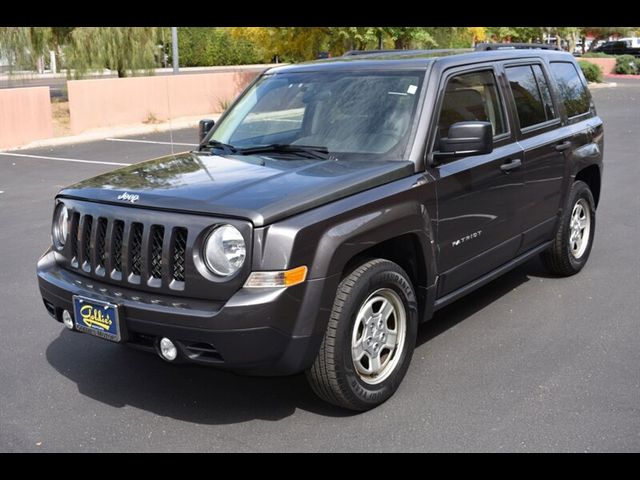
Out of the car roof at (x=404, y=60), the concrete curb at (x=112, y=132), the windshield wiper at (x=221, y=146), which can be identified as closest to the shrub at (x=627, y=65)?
the concrete curb at (x=112, y=132)

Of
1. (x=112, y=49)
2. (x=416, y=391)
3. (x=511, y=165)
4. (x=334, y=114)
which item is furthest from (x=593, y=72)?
(x=416, y=391)

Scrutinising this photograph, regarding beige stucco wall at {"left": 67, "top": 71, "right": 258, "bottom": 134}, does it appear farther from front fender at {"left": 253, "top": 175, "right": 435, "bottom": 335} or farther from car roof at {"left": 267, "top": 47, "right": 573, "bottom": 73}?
front fender at {"left": 253, "top": 175, "right": 435, "bottom": 335}

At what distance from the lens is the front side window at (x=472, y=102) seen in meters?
4.88

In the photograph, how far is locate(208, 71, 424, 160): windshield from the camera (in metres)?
4.69

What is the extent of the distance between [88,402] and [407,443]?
1.81m

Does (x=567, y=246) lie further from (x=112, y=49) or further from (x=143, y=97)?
(x=112, y=49)

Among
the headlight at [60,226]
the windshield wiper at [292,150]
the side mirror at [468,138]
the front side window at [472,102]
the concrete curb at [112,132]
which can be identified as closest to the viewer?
the headlight at [60,226]

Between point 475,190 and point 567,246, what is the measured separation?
185 cm

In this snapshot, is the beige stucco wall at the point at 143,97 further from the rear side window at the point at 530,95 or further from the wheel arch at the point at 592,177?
the rear side window at the point at 530,95

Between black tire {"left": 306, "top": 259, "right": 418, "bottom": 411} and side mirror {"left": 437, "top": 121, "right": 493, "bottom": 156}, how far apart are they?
81 centimetres

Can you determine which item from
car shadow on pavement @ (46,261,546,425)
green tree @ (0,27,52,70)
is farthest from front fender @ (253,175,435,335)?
green tree @ (0,27,52,70)

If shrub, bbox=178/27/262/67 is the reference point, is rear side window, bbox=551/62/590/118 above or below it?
below

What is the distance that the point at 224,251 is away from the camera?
3719 millimetres

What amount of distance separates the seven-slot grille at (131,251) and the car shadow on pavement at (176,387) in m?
0.50
